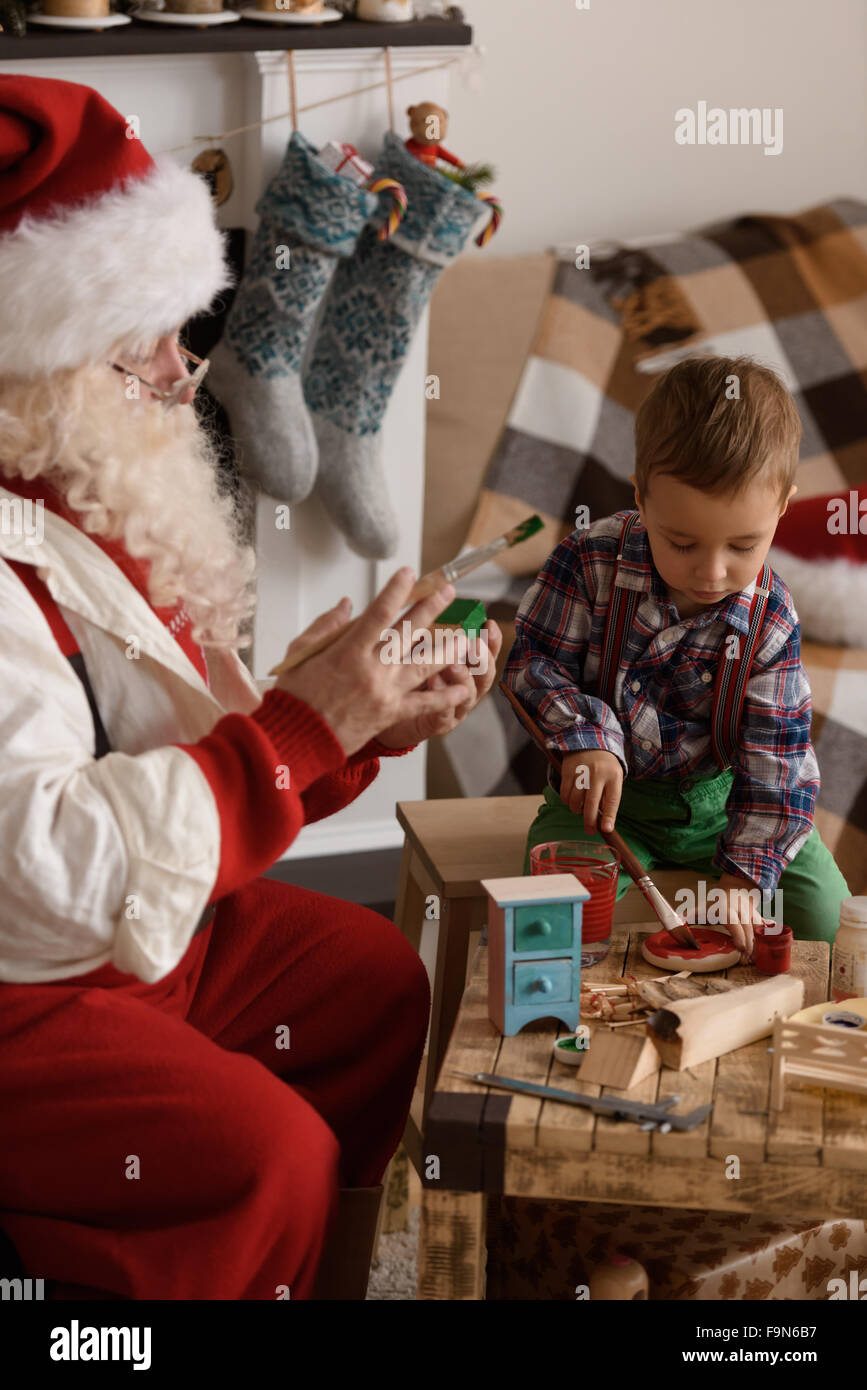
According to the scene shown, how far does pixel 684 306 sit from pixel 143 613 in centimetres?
174

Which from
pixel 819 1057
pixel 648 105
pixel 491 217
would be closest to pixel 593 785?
pixel 819 1057

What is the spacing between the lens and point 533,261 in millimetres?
2609

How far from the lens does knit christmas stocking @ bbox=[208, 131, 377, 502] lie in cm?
204

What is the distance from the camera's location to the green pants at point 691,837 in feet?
4.94

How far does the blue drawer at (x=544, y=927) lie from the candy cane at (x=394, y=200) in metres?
1.28

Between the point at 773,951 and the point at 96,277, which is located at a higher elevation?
the point at 96,277

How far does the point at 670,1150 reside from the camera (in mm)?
1008

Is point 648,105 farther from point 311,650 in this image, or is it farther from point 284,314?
point 311,650

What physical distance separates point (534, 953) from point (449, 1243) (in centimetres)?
22

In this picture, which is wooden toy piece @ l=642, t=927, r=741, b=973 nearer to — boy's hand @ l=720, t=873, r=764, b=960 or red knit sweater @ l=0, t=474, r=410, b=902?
boy's hand @ l=720, t=873, r=764, b=960

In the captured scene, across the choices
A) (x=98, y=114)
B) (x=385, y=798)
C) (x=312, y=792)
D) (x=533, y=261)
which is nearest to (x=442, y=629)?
(x=312, y=792)

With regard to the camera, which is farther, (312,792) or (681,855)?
(681,855)

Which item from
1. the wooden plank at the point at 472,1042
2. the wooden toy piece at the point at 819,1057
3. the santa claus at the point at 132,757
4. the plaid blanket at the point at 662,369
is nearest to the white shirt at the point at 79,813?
the santa claus at the point at 132,757

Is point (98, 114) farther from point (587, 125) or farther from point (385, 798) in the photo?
point (587, 125)
